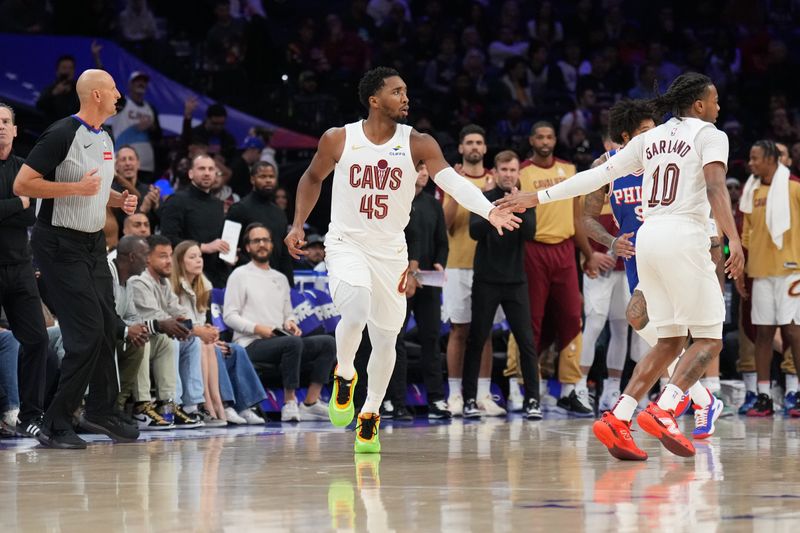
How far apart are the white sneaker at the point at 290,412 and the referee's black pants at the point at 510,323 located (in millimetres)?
1419

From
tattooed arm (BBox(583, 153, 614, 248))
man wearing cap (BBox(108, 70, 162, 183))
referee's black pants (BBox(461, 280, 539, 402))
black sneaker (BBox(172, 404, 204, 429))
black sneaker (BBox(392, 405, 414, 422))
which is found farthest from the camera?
man wearing cap (BBox(108, 70, 162, 183))

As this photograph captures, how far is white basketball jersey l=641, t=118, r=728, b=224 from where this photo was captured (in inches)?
264

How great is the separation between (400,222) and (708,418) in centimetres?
242

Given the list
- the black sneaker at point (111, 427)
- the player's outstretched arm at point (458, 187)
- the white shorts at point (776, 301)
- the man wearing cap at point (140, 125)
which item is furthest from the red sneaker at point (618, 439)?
the man wearing cap at point (140, 125)

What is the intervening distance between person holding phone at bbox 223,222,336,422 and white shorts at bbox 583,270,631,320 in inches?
88.5

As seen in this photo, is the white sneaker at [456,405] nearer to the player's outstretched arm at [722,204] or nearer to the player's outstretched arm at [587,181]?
the player's outstretched arm at [587,181]

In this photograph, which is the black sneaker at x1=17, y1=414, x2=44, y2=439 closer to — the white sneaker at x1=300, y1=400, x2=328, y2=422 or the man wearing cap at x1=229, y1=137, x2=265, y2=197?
the white sneaker at x1=300, y1=400, x2=328, y2=422

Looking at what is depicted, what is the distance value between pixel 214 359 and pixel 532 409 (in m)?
2.56

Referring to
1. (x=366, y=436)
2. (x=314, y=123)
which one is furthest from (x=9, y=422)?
(x=314, y=123)

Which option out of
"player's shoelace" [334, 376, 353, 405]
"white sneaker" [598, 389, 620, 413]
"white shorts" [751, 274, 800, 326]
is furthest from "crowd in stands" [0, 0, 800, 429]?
"player's shoelace" [334, 376, 353, 405]

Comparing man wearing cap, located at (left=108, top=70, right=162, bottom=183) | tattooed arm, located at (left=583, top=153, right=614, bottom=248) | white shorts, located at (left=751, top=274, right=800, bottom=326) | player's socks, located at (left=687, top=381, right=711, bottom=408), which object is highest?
man wearing cap, located at (left=108, top=70, right=162, bottom=183)

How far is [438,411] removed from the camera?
403 inches

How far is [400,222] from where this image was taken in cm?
722

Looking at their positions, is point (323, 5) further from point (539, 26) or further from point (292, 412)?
point (292, 412)
